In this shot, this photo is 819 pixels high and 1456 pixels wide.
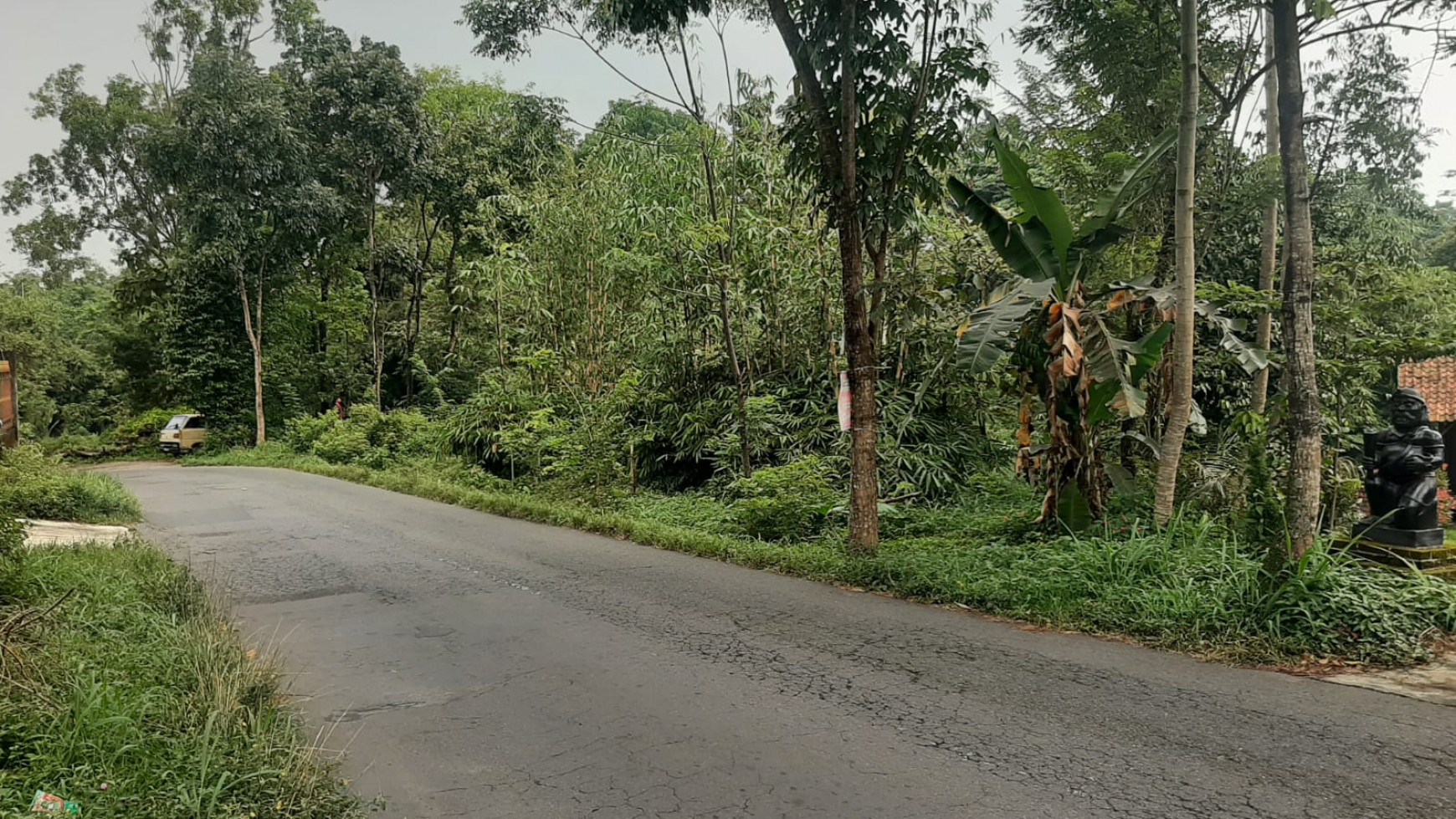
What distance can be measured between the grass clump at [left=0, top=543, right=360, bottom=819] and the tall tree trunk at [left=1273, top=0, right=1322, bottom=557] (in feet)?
18.6

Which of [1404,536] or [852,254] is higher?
[852,254]

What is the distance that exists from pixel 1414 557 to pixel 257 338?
28810 millimetres

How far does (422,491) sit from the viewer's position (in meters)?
14.5

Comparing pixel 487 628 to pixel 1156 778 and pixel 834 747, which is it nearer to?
pixel 834 747

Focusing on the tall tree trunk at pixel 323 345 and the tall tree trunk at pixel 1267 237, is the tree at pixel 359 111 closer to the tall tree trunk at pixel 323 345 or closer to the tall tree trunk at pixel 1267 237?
the tall tree trunk at pixel 323 345

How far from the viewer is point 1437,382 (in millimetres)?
13133

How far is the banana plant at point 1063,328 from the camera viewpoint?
6477mm

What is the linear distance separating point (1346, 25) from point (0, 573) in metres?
10.3

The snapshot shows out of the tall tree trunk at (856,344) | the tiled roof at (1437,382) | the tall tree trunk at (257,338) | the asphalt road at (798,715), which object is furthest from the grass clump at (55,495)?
the tiled roof at (1437,382)

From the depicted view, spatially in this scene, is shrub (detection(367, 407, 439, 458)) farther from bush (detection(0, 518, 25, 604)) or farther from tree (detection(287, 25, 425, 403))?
bush (detection(0, 518, 25, 604))

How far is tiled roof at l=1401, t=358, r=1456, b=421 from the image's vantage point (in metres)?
12.9

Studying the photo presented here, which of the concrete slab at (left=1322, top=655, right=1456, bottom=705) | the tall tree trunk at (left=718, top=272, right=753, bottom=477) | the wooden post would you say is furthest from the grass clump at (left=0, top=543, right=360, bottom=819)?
the wooden post

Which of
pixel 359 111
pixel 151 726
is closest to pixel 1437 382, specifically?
pixel 151 726

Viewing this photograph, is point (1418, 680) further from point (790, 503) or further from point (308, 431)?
point (308, 431)
